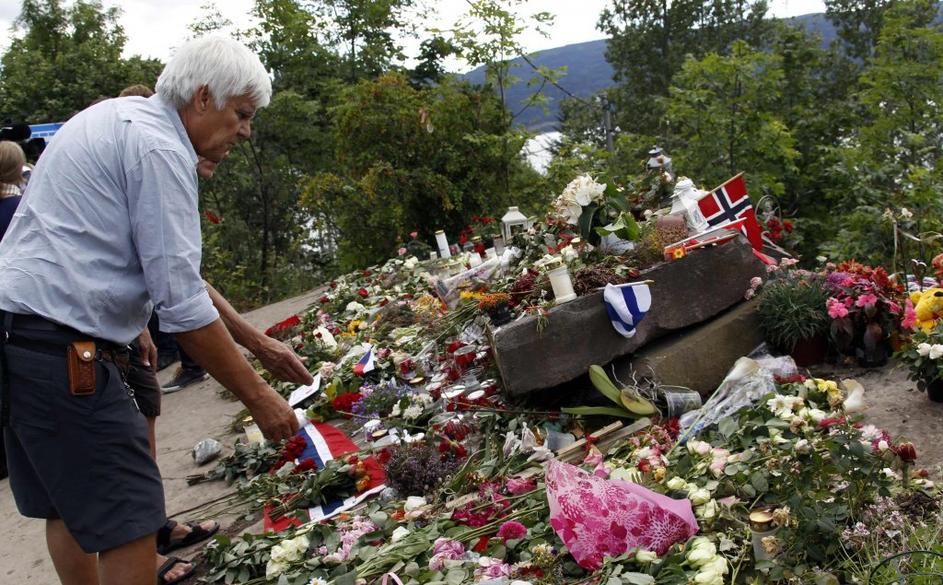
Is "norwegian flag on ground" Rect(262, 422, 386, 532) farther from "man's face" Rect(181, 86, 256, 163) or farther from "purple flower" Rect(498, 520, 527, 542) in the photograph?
"man's face" Rect(181, 86, 256, 163)

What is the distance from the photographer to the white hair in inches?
81.6

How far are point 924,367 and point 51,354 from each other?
3214mm

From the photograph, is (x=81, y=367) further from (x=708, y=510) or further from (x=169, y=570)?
(x=708, y=510)

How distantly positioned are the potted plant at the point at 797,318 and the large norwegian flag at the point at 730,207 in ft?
2.27

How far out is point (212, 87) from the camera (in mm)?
2084

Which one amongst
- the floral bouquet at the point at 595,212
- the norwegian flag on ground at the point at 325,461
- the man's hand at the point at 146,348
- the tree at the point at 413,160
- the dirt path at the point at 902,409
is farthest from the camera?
the tree at the point at 413,160

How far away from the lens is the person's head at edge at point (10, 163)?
4.38m

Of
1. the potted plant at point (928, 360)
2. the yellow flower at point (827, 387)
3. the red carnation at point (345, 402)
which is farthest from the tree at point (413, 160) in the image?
the potted plant at point (928, 360)

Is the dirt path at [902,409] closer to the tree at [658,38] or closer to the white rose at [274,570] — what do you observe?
the white rose at [274,570]

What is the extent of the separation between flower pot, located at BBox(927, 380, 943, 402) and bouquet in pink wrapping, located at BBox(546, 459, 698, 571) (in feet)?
5.13

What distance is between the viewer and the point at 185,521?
3.68 m

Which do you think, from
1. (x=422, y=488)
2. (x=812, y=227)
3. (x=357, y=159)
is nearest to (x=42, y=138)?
(x=357, y=159)

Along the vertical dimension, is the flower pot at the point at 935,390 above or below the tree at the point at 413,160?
below

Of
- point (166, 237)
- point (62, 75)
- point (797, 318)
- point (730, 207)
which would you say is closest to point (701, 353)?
point (797, 318)
